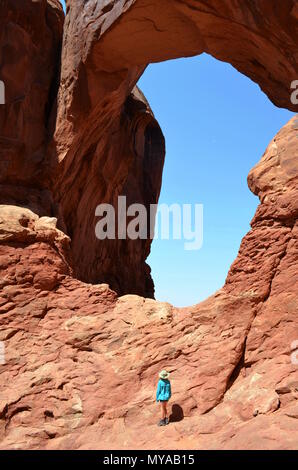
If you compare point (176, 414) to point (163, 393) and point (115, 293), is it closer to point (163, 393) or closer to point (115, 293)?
point (163, 393)

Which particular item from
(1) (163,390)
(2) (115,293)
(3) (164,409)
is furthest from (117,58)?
(3) (164,409)

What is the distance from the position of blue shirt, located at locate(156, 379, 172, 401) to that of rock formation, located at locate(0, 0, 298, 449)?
1.14ft

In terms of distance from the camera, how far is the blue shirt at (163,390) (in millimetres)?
6473

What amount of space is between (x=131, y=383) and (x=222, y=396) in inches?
63.2

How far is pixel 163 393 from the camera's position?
21.3ft

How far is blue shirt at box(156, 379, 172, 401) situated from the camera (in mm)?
6473

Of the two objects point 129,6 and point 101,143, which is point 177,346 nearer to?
point 129,6

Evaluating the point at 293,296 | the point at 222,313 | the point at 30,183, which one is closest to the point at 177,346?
the point at 222,313

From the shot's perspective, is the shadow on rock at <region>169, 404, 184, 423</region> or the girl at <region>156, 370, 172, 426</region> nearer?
the girl at <region>156, 370, 172, 426</region>

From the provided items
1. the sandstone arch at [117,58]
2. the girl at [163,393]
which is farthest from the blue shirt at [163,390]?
the sandstone arch at [117,58]

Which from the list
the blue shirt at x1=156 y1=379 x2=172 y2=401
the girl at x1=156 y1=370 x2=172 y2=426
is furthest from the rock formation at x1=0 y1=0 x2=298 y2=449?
the blue shirt at x1=156 y1=379 x2=172 y2=401

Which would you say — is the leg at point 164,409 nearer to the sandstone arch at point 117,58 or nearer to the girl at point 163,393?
the girl at point 163,393

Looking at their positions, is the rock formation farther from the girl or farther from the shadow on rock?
the girl

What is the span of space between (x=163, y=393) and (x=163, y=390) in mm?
49
